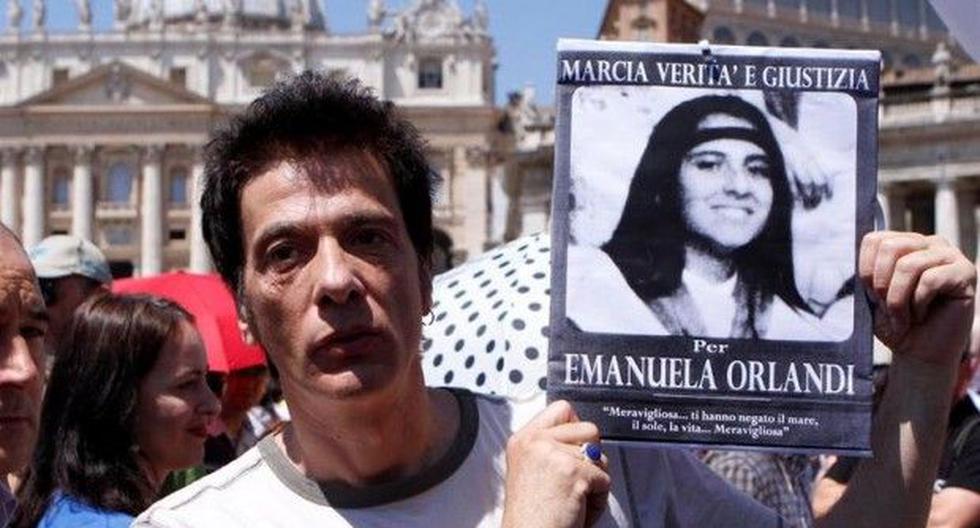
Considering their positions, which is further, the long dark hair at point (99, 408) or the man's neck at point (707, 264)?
the long dark hair at point (99, 408)

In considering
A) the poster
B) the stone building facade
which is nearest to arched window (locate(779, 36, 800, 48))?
the stone building facade

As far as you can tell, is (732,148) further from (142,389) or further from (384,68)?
(384,68)

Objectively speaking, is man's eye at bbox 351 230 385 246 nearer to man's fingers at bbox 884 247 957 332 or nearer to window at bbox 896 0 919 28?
man's fingers at bbox 884 247 957 332

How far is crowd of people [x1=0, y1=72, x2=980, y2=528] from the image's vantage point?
2400mm

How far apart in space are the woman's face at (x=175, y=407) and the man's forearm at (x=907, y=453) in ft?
6.39

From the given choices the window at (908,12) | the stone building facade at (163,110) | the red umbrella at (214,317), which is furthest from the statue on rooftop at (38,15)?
the red umbrella at (214,317)

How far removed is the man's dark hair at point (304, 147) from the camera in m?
2.55

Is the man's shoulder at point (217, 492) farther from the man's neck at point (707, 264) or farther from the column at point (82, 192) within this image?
the column at point (82, 192)

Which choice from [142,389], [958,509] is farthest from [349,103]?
[958,509]

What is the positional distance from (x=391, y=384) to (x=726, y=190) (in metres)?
0.53

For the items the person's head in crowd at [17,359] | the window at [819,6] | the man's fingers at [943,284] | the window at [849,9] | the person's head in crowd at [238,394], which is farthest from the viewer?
the window at [849,9]

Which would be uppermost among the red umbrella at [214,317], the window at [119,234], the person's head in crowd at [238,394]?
the red umbrella at [214,317]

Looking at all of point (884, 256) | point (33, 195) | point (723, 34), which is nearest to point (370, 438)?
point (884, 256)

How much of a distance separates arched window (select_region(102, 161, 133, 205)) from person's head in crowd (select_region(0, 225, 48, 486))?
7319cm
